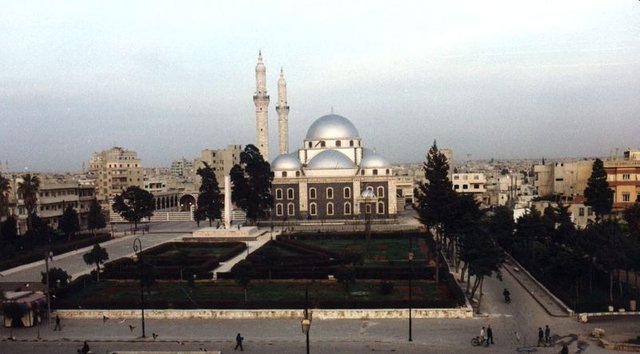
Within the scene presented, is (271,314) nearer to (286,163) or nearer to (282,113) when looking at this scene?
(286,163)

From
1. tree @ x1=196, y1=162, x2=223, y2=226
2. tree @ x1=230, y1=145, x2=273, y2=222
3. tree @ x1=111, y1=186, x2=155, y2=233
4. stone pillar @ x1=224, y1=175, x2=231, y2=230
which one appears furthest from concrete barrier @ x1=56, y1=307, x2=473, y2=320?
tree @ x1=111, y1=186, x2=155, y2=233

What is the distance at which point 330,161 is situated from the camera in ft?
223

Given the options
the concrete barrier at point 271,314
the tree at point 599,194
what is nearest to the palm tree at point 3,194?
the concrete barrier at point 271,314

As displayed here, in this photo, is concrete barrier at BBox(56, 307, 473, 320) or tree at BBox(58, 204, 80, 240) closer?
concrete barrier at BBox(56, 307, 473, 320)

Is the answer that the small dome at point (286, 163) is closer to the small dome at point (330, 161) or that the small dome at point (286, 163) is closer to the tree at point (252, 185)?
the small dome at point (330, 161)

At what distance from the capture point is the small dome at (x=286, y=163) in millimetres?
68250

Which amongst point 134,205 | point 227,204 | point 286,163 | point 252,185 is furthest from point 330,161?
point 134,205

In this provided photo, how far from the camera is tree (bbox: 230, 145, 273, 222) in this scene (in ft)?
197

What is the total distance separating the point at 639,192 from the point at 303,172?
33821 mm

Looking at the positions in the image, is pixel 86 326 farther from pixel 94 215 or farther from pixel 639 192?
pixel 639 192

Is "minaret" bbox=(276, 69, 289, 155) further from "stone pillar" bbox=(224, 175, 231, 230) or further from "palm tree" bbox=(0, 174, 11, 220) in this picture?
"palm tree" bbox=(0, 174, 11, 220)

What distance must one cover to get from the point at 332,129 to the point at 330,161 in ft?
23.7

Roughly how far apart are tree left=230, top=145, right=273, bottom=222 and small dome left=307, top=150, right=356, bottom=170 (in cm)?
613

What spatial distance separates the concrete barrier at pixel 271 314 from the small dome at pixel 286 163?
138 ft
